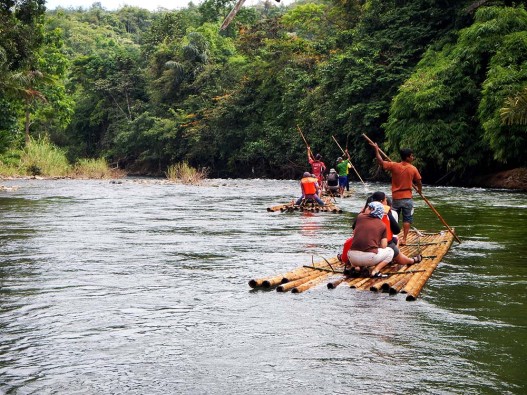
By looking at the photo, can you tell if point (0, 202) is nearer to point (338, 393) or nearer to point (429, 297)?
point (429, 297)

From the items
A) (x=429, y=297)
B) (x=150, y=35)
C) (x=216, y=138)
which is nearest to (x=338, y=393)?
(x=429, y=297)

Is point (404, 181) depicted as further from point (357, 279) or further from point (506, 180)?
point (506, 180)

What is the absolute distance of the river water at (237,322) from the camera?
6.12 metres

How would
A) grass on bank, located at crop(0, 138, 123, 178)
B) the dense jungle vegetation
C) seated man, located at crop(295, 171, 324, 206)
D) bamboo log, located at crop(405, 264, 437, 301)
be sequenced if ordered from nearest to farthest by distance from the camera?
1. bamboo log, located at crop(405, 264, 437, 301)
2. seated man, located at crop(295, 171, 324, 206)
3. the dense jungle vegetation
4. grass on bank, located at crop(0, 138, 123, 178)

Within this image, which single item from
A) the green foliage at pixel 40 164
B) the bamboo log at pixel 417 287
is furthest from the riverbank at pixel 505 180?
the bamboo log at pixel 417 287

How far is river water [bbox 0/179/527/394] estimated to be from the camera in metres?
6.12

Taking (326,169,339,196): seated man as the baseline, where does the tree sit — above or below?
above

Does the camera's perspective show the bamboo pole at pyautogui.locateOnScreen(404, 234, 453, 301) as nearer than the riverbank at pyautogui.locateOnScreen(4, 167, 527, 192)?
Yes

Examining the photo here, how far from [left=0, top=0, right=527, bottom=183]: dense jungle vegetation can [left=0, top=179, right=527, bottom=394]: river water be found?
747 inches

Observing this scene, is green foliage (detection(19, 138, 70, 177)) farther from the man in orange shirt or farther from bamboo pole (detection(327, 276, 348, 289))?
bamboo pole (detection(327, 276, 348, 289))

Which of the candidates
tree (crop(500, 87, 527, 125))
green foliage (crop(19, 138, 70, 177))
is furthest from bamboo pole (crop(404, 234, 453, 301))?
green foliage (crop(19, 138, 70, 177))

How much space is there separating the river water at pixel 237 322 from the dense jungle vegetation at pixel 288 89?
1897cm

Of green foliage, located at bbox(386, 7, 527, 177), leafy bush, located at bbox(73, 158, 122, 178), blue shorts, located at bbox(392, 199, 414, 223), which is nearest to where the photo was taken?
blue shorts, located at bbox(392, 199, 414, 223)

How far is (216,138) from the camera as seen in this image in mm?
56719
